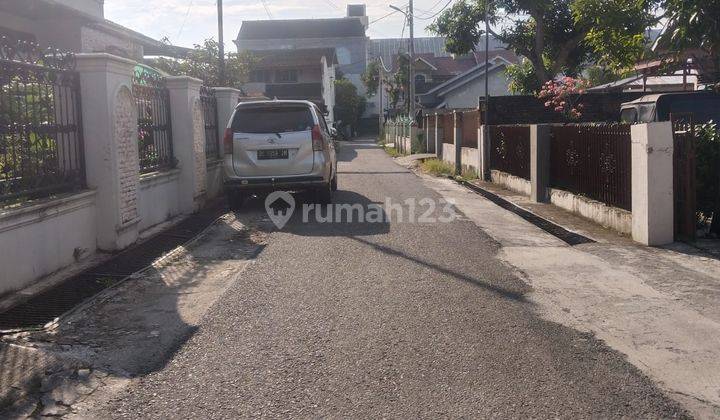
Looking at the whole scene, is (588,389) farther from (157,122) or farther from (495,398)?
(157,122)

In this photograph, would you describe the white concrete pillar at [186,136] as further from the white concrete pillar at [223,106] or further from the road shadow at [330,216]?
the white concrete pillar at [223,106]

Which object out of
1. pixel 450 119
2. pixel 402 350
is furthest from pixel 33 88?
pixel 450 119

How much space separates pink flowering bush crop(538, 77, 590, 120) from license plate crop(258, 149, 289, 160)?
433 inches

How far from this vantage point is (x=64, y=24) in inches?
687

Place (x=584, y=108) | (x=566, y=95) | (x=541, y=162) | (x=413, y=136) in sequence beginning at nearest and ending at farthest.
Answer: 1. (x=541, y=162)
2. (x=566, y=95)
3. (x=584, y=108)
4. (x=413, y=136)

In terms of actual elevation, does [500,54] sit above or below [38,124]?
above

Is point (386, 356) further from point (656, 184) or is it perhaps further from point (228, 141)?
point (228, 141)

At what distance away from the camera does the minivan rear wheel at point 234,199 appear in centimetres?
1318

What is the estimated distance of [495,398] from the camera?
455cm

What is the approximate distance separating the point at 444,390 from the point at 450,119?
77.8ft

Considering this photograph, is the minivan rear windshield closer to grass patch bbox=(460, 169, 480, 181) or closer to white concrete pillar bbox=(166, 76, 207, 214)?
white concrete pillar bbox=(166, 76, 207, 214)

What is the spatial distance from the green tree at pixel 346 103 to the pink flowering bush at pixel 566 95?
2050 inches

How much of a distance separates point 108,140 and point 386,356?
506cm

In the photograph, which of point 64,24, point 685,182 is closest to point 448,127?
point 64,24
